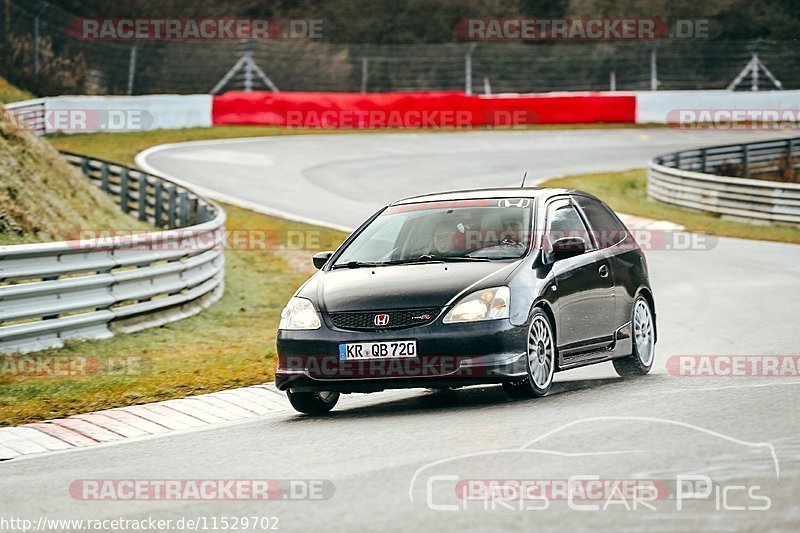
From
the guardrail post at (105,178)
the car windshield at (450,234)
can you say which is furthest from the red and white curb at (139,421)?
the guardrail post at (105,178)

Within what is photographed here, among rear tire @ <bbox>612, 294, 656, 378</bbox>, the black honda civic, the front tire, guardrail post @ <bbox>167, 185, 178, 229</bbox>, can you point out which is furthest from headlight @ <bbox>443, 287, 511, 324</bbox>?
guardrail post @ <bbox>167, 185, 178, 229</bbox>

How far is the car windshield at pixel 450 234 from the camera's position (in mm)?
9812

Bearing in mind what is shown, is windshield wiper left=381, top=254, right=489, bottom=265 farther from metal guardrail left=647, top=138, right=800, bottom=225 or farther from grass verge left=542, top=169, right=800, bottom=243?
metal guardrail left=647, top=138, right=800, bottom=225

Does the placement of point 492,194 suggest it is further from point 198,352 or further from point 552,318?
point 198,352

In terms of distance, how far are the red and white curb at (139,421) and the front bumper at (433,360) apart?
0.84 m

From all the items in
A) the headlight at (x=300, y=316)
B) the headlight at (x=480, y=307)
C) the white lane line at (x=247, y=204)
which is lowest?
the white lane line at (x=247, y=204)

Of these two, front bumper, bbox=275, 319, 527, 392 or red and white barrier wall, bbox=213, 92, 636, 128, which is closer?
front bumper, bbox=275, 319, 527, 392

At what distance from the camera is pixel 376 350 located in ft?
29.3

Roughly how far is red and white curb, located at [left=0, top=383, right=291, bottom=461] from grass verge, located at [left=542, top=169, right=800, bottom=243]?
1642 centimetres

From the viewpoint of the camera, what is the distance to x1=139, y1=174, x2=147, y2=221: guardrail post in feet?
78.5

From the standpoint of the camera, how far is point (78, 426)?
30.1 feet

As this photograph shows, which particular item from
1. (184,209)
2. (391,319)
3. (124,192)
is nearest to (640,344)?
(391,319)

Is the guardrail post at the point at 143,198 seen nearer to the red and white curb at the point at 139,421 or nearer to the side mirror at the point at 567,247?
the red and white curb at the point at 139,421

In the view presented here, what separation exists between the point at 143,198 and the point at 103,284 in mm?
10577
